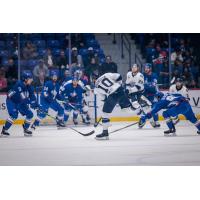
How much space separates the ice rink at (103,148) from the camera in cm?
635

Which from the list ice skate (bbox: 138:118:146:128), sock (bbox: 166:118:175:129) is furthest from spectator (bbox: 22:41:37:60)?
sock (bbox: 166:118:175:129)

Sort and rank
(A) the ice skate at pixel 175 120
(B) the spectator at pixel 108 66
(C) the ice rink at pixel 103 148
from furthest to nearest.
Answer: (A) the ice skate at pixel 175 120
(B) the spectator at pixel 108 66
(C) the ice rink at pixel 103 148

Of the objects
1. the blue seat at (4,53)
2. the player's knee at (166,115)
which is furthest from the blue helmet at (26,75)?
the player's knee at (166,115)

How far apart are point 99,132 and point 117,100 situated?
40 cm

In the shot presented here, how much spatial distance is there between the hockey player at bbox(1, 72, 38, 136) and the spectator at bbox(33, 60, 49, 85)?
7cm

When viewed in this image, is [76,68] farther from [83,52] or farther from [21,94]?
[21,94]

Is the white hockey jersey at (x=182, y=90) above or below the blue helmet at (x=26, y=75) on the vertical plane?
below

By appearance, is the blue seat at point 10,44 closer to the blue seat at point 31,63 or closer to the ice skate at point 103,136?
Answer: the blue seat at point 31,63

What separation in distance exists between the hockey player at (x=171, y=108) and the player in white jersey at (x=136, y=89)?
116mm

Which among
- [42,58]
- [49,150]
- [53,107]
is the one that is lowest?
[49,150]

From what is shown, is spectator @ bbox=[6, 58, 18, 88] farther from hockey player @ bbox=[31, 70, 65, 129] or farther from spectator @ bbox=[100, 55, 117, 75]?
spectator @ bbox=[100, 55, 117, 75]

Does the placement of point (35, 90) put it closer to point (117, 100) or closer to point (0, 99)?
point (0, 99)

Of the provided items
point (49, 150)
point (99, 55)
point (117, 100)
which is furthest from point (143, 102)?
point (49, 150)
